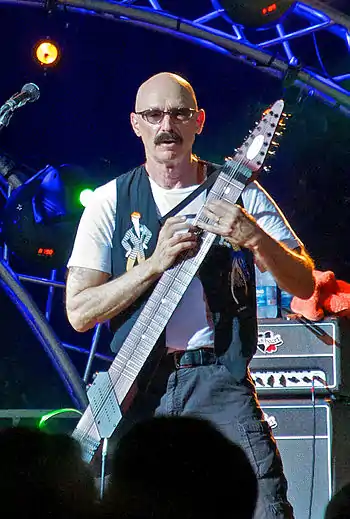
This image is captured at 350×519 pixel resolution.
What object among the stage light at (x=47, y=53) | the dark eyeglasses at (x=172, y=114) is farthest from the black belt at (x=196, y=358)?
the stage light at (x=47, y=53)

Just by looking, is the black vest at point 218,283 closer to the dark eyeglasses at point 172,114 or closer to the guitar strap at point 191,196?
the guitar strap at point 191,196

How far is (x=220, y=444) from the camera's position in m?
1.85

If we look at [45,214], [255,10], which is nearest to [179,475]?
[255,10]

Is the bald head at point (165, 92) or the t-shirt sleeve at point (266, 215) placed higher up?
the bald head at point (165, 92)

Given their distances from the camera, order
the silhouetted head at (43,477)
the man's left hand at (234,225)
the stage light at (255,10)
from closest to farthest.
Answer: the silhouetted head at (43,477) → the man's left hand at (234,225) → the stage light at (255,10)

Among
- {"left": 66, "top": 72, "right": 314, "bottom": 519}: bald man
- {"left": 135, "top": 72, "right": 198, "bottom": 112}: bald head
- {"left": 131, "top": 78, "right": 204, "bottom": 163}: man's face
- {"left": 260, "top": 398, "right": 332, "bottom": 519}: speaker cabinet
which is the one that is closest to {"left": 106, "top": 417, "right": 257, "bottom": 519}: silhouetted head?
{"left": 66, "top": 72, "right": 314, "bottom": 519}: bald man

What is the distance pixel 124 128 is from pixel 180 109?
15.8ft

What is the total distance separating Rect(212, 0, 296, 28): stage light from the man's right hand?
3223mm

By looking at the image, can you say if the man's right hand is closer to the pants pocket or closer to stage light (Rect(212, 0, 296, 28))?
the pants pocket

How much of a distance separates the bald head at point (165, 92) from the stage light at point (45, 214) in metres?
3.27

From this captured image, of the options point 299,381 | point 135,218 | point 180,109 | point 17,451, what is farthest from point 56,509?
point 299,381

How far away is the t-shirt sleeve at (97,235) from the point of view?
3.67 meters

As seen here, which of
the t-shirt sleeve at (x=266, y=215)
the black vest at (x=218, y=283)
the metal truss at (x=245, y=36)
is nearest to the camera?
the black vest at (x=218, y=283)

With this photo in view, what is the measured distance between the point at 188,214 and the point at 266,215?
312 millimetres
